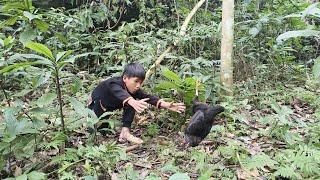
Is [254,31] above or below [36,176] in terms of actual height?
above

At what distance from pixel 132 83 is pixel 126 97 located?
21 cm

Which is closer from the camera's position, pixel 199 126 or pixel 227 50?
pixel 199 126

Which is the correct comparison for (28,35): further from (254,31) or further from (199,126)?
(254,31)

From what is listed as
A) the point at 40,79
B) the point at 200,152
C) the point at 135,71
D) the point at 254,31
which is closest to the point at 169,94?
the point at 135,71

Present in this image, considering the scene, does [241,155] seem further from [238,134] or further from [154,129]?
[154,129]

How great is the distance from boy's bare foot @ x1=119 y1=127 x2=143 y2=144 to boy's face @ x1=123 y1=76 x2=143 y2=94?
38cm

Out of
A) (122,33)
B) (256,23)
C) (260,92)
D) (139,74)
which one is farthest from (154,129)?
(256,23)

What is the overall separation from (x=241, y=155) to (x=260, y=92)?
1943mm

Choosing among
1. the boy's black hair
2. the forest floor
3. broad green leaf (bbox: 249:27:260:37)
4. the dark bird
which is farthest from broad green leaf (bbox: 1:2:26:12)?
broad green leaf (bbox: 249:27:260:37)

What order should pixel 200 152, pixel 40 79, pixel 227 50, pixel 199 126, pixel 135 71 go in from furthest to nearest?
pixel 227 50
pixel 135 71
pixel 199 126
pixel 200 152
pixel 40 79

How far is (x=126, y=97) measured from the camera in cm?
357

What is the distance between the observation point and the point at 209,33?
5.59 m

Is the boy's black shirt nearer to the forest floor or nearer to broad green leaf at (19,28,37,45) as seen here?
the forest floor

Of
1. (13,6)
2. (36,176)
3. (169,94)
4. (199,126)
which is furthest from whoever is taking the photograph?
(169,94)
